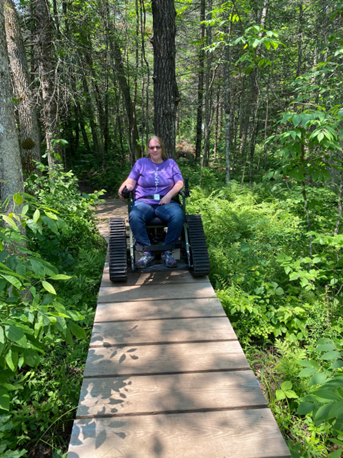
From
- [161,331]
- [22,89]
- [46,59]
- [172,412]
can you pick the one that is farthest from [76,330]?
[46,59]

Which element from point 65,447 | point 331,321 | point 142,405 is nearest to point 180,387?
point 142,405

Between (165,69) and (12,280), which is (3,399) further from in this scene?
(165,69)

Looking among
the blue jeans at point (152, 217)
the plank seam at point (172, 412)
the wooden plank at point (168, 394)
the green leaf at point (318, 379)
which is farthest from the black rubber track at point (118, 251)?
the green leaf at point (318, 379)

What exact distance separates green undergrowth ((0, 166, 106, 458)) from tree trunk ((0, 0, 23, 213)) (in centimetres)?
25

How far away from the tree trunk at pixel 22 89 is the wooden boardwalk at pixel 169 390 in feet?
18.8

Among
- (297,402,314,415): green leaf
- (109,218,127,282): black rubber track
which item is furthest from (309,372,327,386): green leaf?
(109,218,127,282): black rubber track

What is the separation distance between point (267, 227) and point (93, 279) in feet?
9.98

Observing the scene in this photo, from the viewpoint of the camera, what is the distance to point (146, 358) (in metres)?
2.58

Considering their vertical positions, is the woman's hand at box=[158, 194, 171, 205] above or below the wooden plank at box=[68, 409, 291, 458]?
above

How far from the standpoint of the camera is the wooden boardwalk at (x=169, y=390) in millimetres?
1874

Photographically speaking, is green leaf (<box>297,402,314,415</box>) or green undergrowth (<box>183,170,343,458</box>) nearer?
green leaf (<box>297,402,314,415</box>)

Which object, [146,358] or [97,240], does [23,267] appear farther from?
[97,240]

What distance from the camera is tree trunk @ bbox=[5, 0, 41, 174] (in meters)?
7.00

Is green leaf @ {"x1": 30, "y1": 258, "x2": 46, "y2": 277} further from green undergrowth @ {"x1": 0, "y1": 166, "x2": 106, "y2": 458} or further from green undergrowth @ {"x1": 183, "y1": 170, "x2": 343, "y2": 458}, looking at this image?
green undergrowth @ {"x1": 183, "y1": 170, "x2": 343, "y2": 458}
